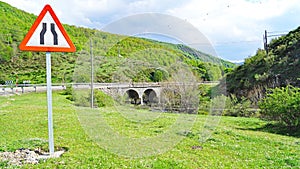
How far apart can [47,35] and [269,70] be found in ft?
143

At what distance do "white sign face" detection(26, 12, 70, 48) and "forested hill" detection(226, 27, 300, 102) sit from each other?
3243cm

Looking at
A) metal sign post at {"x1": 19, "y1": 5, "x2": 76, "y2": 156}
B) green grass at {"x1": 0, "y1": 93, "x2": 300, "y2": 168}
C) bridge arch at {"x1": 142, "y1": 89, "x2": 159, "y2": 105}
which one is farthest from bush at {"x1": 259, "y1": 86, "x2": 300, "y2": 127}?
metal sign post at {"x1": 19, "y1": 5, "x2": 76, "y2": 156}

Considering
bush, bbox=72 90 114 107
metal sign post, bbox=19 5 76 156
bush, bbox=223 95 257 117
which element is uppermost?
metal sign post, bbox=19 5 76 156

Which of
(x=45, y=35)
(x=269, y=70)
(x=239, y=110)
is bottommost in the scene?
(x=239, y=110)

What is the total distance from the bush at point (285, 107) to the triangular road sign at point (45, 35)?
15.0 m

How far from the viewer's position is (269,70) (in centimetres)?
4450

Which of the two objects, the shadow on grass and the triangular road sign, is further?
the shadow on grass

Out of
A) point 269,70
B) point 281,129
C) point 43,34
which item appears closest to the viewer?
point 43,34

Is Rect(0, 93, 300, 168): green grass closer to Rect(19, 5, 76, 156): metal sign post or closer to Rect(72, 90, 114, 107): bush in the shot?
Rect(72, 90, 114, 107): bush

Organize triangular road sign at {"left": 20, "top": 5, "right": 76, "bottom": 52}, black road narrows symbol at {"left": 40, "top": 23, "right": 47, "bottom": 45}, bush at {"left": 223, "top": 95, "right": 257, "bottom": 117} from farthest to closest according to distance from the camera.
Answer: bush at {"left": 223, "top": 95, "right": 257, "bottom": 117} < black road narrows symbol at {"left": 40, "top": 23, "right": 47, "bottom": 45} < triangular road sign at {"left": 20, "top": 5, "right": 76, "bottom": 52}

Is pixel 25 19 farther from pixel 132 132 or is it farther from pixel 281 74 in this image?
pixel 132 132

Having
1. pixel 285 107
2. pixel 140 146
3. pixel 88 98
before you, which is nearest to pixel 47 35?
pixel 88 98

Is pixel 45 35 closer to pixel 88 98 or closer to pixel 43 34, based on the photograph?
pixel 43 34

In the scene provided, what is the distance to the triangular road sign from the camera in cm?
584
